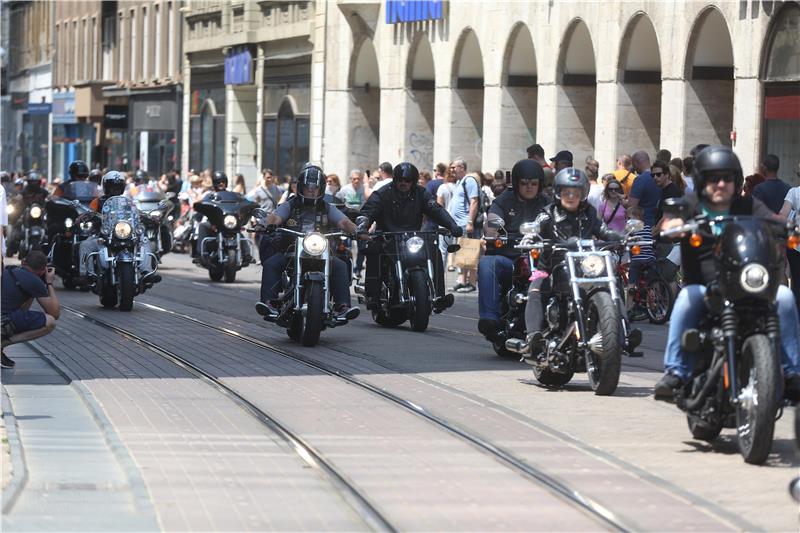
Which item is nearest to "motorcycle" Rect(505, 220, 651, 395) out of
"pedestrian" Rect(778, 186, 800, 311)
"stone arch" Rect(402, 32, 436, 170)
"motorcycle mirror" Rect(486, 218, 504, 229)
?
"motorcycle mirror" Rect(486, 218, 504, 229)

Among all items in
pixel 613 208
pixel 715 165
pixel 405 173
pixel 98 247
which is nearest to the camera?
pixel 715 165

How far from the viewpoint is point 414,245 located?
1780 centimetres

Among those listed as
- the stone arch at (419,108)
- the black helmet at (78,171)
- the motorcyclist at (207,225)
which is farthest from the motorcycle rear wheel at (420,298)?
the stone arch at (419,108)

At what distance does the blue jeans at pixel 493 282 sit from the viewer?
565 inches

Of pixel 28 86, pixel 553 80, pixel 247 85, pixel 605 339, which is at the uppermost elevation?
pixel 28 86

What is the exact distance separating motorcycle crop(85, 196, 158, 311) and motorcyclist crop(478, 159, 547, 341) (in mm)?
6953

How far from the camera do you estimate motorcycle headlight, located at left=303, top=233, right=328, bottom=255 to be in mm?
16031

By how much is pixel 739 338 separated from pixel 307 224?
7.88m

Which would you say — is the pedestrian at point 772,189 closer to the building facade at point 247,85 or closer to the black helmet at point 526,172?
the black helmet at point 526,172

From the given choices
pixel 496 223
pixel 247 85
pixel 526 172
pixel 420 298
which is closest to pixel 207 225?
pixel 420 298

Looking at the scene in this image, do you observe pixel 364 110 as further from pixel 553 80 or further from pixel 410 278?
pixel 410 278

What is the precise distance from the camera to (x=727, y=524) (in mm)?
7688

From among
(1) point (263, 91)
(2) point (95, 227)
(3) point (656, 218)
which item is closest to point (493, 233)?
(3) point (656, 218)

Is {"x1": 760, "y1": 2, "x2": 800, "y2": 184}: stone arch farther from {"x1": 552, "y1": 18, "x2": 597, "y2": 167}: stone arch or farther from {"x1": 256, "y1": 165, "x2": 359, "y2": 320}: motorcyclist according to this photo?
{"x1": 256, "y1": 165, "x2": 359, "y2": 320}: motorcyclist
